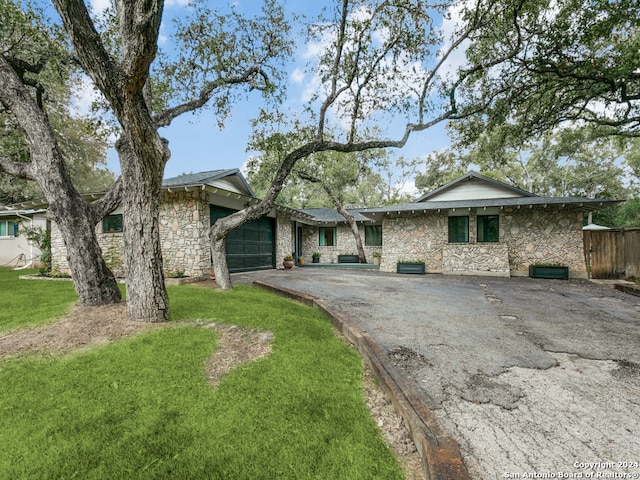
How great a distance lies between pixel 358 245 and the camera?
639 inches

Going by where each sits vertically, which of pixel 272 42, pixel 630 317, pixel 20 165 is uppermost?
pixel 272 42

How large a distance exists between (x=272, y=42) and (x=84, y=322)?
7.63m

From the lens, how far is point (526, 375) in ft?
8.45

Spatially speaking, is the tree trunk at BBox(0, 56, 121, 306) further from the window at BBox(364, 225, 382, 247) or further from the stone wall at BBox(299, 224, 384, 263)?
A: the window at BBox(364, 225, 382, 247)

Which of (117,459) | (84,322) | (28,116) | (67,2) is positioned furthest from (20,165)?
(117,459)

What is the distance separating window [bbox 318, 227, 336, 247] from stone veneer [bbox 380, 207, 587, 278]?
22.1 ft

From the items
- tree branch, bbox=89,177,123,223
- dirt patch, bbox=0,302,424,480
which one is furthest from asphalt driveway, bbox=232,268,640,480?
tree branch, bbox=89,177,123,223

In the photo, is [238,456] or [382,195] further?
[382,195]

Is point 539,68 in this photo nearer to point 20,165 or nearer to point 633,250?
point 633,250

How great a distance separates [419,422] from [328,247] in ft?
53.3

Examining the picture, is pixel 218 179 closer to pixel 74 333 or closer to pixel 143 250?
pixel 143 250

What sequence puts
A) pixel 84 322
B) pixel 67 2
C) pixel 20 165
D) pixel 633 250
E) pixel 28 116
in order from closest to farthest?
pixel 67 2
pixel 84 322
pixel 28 116
pixel 20 165
pixel 633 250

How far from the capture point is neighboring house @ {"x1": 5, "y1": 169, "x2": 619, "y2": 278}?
8719 mm

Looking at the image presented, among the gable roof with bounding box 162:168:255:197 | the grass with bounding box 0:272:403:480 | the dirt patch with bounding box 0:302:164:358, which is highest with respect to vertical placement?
the gable roof with bounding box 162:168:255:197
